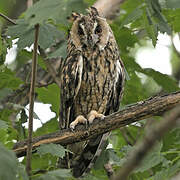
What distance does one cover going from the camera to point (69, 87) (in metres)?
3.53

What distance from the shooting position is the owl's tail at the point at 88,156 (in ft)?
11.1

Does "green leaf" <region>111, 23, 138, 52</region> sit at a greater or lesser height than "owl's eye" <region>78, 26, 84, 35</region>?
lesser

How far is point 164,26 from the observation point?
7.92 feet

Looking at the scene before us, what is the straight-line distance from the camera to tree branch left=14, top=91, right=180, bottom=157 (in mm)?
2650

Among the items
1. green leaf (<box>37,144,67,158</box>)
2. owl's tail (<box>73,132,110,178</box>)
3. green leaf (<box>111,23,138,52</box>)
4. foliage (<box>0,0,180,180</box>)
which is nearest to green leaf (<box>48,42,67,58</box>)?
foliage (<box>0,0,180,180</box>)

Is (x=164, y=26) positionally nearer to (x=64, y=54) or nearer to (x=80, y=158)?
(x=64, y=54)

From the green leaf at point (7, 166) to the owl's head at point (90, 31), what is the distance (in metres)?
1.98

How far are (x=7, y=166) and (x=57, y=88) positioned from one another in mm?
2332

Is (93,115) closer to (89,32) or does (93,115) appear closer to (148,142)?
(89,32)

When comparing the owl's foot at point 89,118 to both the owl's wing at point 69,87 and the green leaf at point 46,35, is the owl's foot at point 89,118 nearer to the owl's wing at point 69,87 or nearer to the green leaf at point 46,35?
the owl's wing at point 69,87

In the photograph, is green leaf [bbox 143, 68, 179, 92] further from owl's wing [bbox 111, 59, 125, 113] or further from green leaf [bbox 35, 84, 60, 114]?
green leaf [bbox 35, 84, 60, 114]

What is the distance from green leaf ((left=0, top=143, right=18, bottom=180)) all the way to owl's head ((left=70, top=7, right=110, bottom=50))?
1.98m

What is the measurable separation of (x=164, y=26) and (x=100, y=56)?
1390 millimetres

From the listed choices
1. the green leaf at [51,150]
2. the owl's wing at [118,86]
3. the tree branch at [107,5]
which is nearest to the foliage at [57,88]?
the green leaf at [51,150]
